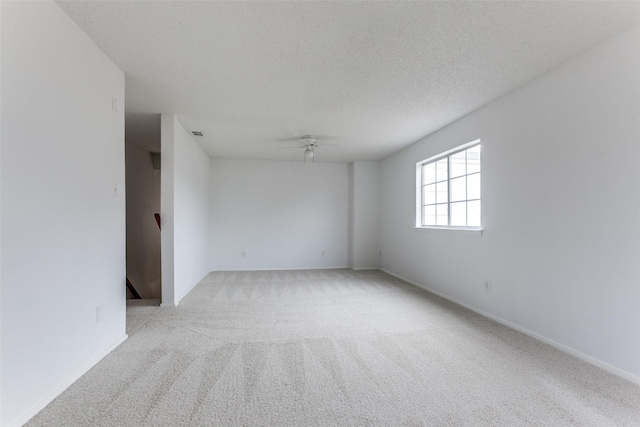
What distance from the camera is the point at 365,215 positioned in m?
A: 6.35

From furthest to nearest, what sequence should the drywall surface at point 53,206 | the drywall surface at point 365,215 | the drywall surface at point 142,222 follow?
the drywall surface at point 365,215, the drywall surface at point 142,222, the drywall surface at point 53,206

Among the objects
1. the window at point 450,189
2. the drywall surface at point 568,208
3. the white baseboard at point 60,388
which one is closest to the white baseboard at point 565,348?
the drywall surface at point 568,208

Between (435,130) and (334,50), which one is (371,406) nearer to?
(334,50)

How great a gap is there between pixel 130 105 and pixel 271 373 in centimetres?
331

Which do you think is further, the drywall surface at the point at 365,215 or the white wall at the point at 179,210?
the drywall surface at the point at 365,215

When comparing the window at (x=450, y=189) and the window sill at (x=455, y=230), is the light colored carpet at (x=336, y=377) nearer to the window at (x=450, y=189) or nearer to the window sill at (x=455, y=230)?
the window sill at (x=455, y=230)

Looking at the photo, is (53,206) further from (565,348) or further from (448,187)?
(448,187)

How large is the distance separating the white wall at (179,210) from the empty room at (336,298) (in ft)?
0.17

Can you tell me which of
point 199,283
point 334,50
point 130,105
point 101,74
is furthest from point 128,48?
point 199,283

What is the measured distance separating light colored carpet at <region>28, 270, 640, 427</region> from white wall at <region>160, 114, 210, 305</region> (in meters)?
0.57

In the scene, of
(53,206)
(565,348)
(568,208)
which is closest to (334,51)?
(53,206)

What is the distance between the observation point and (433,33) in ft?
6.49

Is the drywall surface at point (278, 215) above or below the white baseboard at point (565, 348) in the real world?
above

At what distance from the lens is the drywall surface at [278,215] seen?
6105 mm
